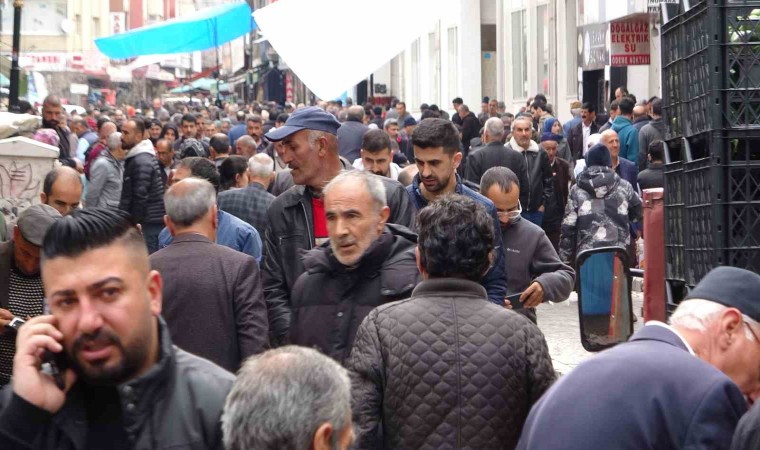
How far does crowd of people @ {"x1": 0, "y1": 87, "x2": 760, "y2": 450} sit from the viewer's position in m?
2.96

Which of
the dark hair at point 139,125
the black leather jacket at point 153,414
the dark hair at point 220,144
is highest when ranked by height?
the dark hair at point 139,125

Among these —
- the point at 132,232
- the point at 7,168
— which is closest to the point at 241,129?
the point at 7,168

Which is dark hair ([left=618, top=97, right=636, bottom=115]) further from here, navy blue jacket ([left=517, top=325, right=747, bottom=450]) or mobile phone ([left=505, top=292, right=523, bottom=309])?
navy blue jacket ([left=517, top=325, right=747, bottom=450])

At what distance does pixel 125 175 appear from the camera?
496 inches

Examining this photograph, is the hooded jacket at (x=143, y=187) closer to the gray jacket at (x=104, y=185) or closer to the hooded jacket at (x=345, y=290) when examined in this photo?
the gray jacket at (x=104, y=185)

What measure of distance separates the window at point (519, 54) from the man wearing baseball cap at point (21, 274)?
90.9 feet

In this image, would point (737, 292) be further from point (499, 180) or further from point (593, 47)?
point (593, 47)

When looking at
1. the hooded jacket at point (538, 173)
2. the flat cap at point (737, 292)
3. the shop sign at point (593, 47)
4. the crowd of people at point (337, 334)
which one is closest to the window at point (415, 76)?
the shop sign at point (593, 47)

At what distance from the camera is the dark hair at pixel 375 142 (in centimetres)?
947

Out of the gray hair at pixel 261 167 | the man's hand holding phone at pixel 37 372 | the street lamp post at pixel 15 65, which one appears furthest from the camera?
the street lamp post at pixel 15 65

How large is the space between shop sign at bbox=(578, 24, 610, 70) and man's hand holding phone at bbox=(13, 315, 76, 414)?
21.7m

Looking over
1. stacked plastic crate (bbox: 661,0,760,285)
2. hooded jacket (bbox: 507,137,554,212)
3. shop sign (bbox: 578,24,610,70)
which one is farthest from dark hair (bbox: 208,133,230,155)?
shop sign (bbox: 578,24,610,70)

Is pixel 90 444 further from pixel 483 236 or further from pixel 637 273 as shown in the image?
pixel 637 273

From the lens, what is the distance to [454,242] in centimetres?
459
